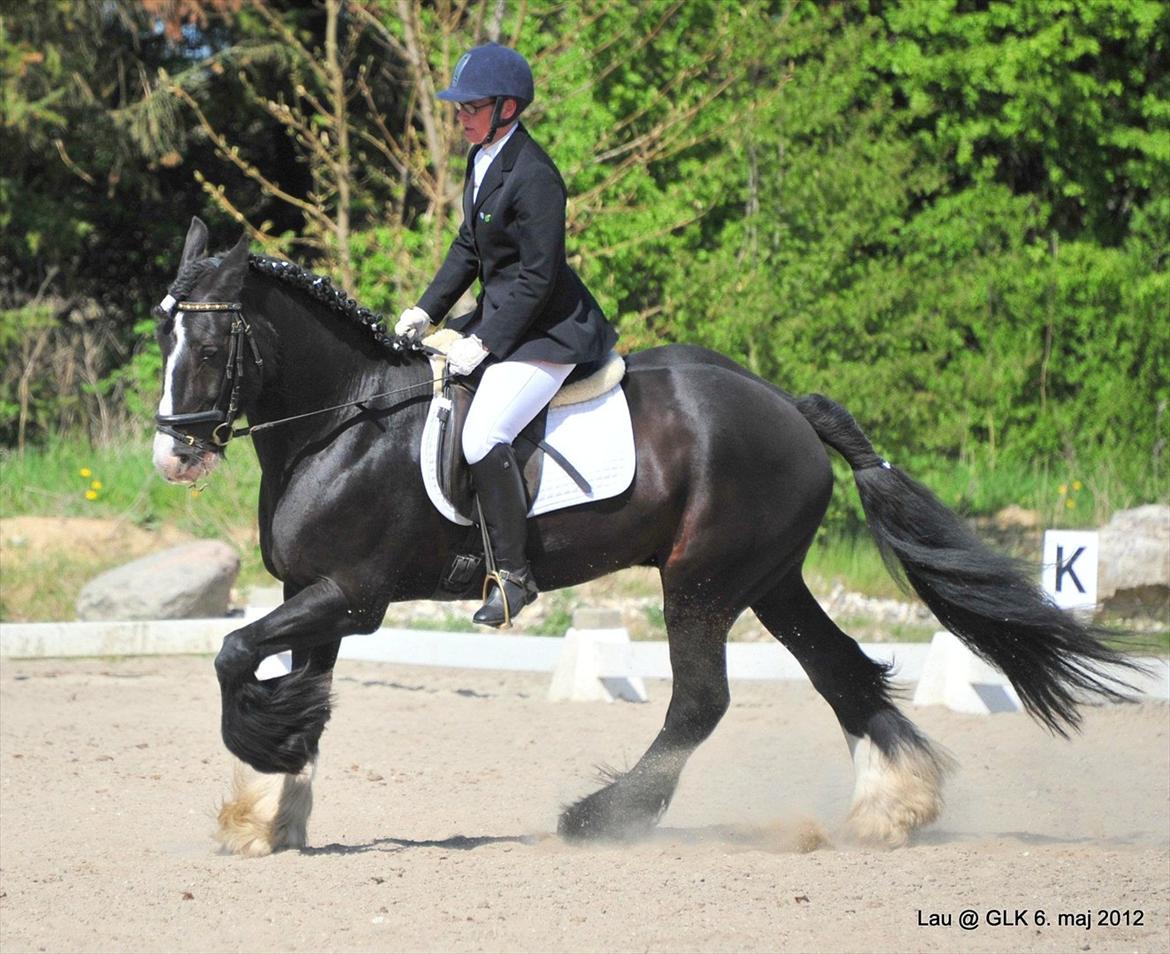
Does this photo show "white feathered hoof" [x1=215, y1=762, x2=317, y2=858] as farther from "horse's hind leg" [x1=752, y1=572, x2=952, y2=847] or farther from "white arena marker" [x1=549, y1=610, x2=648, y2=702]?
"white arena marker" [x1=549, y1=610, x2=648, y2=702]

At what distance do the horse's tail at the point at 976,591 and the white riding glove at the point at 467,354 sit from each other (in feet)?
4.49

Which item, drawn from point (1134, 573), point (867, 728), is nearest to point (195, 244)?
point (867, 728)

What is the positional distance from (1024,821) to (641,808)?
1.64m

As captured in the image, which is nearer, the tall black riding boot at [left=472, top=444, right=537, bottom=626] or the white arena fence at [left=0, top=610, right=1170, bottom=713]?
the tall black riding boot at [left=472, top=444, right=537, bottom=626]

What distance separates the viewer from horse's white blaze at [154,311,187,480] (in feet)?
14.6

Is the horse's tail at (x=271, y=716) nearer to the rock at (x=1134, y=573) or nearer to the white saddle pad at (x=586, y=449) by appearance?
the white saddle pad at (x=586, y=449)

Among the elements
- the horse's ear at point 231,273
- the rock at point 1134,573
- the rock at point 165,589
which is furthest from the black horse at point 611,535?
the rock at point 165,589

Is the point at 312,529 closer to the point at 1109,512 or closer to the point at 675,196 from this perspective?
the point at 675,196

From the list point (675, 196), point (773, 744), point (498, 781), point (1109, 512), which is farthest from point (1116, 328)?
point (498, 781)

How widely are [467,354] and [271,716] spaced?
4.29 feet

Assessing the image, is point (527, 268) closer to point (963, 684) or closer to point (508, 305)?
point (508, 305)

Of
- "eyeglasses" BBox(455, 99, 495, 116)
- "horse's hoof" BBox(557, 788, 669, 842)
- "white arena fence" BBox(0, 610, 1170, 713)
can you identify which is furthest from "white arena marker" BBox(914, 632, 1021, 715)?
"eyeglasses" BBox(455, 99, 495, 116)

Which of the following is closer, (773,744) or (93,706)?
(773,744)

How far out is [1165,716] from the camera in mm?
7660
